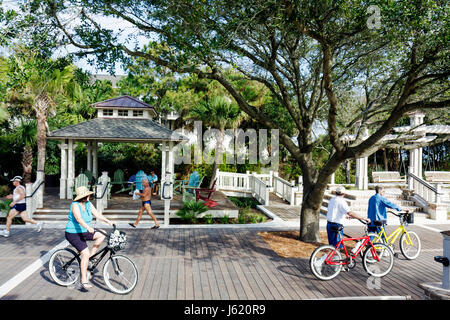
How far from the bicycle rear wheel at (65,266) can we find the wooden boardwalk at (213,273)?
0.17 m

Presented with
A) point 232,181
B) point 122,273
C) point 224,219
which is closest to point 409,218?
point 224,219

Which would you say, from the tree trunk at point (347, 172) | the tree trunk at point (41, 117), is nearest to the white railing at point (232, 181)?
the tree trunk at point (347, 172)

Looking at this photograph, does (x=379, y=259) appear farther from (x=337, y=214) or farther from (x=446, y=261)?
(x=446, y=261)

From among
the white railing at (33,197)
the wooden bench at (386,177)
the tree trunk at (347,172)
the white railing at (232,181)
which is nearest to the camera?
the white railing at (33,197)

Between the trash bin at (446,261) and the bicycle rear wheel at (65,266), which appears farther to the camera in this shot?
the bicycle rear wheel at (65,266)

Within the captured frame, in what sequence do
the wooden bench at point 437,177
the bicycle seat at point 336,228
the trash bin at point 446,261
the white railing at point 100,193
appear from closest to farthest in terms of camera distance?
the trash bin at point 446,261 → the bicycle seat at point 336,228 → the white railing at point 100,193 → the wooden bench at point 437,177

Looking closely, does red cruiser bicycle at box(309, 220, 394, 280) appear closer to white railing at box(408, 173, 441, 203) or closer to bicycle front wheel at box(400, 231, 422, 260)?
bicycle front wheel at box(400, 231, 422, 260)

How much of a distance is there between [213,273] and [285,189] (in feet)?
38.8

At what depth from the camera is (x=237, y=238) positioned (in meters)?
9.84

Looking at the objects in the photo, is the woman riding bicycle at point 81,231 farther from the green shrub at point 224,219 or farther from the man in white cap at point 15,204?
the green shrub at point 224,219

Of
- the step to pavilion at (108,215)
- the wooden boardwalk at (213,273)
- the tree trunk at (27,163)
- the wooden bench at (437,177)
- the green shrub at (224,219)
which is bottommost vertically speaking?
the wooden boardwalk at (213,273)

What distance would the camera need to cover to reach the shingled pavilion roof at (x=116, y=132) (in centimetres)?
1459

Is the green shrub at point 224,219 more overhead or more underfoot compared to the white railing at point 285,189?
more underfoot

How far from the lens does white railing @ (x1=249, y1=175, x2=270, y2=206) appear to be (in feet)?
53.7
